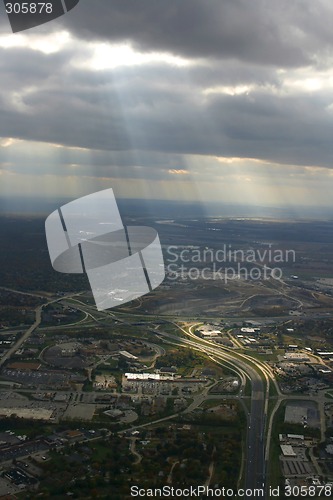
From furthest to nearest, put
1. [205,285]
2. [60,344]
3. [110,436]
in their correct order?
[205,285]
[60,344]
[110,436]

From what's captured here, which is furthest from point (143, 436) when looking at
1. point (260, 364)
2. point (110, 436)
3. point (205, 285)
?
point (205, 285)

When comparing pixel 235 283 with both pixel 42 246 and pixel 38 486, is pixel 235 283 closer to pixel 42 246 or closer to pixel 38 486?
pixel 42 246

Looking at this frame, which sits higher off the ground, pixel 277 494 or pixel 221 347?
pixel 277 494

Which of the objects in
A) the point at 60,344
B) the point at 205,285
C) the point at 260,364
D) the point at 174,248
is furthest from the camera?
the point at 174,248

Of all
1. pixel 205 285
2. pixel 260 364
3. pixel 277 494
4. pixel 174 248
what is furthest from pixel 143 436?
pixel 174 248

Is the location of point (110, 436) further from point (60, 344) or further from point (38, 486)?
point (60, 344)

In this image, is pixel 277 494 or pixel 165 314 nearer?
pixel 277 494

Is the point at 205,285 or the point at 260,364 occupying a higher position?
the point at 260,364

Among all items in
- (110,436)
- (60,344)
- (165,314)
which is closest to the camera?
(110,436)

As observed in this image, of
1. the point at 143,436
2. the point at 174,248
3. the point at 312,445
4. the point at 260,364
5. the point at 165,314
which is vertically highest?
the point at 143,436
